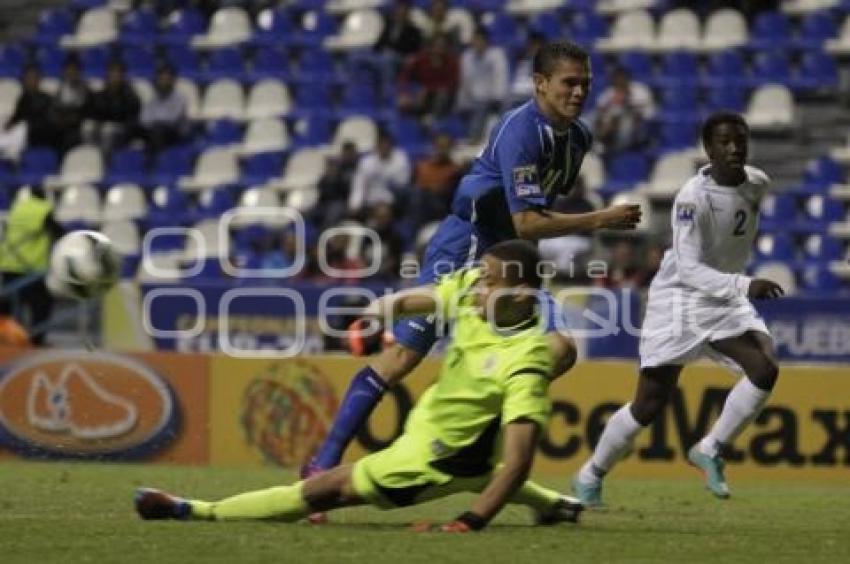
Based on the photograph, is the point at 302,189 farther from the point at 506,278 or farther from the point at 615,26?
the point at 506,278

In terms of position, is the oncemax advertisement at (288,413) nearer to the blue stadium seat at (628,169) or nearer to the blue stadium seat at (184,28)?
the blue stadium seat at (628,169)

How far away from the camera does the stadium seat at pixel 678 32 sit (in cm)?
2420

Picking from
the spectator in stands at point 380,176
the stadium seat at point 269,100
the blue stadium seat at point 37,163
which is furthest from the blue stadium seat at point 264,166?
the spectator in stands at point 380,176

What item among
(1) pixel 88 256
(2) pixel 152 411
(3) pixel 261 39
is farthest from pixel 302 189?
(1) pixel 88 256

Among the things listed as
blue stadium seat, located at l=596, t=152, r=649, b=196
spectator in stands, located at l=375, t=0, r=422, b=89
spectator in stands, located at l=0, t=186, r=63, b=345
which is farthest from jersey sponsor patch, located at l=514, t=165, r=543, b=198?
spectator in stands, located at l=375, t=0, r=422, b=89

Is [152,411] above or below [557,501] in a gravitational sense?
below

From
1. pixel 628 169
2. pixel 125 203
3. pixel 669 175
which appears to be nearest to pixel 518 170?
pixel 669 175

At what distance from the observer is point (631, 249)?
2062 cm

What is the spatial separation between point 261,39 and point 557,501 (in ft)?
53.0

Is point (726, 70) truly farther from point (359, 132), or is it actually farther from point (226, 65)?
point (226, 65)

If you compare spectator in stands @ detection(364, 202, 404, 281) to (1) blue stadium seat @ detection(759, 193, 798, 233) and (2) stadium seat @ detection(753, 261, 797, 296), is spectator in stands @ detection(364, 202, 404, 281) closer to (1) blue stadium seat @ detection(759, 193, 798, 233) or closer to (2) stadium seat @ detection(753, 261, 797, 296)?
(2) stadium seat @ detection(753, 261, 797, 296)

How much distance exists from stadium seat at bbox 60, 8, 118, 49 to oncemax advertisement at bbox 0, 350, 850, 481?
33.3 ft

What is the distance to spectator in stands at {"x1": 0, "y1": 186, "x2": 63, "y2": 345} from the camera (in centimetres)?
2045

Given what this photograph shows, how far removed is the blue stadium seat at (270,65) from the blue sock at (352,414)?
14.8 meters
